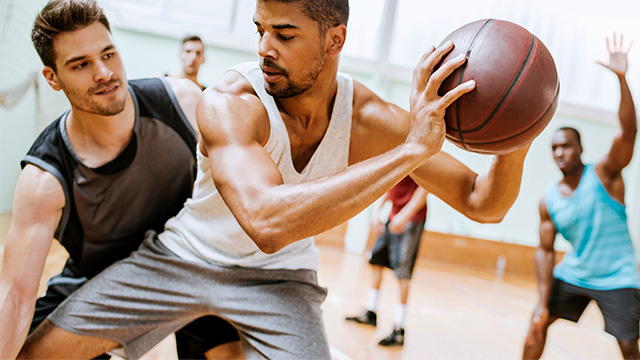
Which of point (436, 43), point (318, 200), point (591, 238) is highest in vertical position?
point (436, 43)

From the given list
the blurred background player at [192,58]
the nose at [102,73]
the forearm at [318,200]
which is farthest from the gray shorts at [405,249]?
the forearm at [318,200]

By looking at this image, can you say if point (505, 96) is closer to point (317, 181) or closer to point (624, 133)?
point (317, 181)

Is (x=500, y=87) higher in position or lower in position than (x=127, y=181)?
higher

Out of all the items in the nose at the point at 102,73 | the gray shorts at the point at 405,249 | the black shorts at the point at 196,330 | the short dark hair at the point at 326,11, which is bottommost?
the gray shorts at the point at 405,249

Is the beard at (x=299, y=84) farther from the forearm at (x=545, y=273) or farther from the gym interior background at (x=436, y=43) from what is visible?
the gym interior background at (x=436, y=43)

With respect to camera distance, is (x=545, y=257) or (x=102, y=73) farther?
(x=545, y=257)

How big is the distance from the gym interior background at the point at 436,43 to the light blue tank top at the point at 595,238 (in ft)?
17.3

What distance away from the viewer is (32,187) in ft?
6.22

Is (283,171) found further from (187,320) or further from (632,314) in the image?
(632,314)

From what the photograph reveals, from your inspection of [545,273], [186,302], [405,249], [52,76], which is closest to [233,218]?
[186,302]

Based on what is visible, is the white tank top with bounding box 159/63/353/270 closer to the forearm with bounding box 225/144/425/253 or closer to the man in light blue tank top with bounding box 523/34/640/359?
the forearm with bounding box 225/144/425/253

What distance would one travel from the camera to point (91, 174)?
6.70ft

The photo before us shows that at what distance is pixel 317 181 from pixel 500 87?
0.57 m

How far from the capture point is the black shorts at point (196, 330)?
84.4 inches
